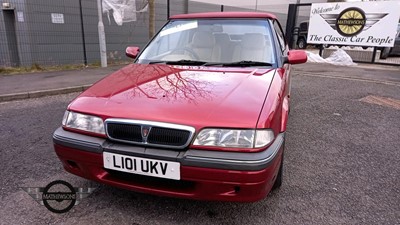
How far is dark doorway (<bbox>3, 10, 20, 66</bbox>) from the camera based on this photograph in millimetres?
10117

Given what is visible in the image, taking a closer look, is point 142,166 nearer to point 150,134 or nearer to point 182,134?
point 150,134

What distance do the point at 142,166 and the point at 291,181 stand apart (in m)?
1.54

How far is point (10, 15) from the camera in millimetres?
10227

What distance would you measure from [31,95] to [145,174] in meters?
4.97

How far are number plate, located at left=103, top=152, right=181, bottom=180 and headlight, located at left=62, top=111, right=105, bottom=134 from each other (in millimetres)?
208

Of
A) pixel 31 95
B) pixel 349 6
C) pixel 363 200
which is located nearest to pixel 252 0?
Answer: pixel 349 6

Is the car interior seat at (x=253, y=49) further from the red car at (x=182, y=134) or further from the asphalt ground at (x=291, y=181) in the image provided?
the asphalt ground at (x=291, y=181)

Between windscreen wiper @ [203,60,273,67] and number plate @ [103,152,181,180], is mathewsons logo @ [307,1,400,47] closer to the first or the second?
windscreen wiper @ [203,60,273,67]

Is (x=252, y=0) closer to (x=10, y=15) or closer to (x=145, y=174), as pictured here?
(x=10, y=15)

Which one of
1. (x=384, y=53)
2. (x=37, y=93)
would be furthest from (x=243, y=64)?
(x=384, y=53)

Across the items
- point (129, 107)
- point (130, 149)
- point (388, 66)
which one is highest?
point (129, 107)

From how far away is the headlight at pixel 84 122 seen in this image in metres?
2.10

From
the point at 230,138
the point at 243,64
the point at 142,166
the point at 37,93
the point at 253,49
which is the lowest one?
the point at 37,93

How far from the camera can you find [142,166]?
6.39 ft
